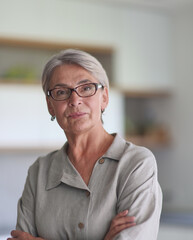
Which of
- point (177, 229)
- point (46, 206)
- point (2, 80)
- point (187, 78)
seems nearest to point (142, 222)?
point (46, 206)

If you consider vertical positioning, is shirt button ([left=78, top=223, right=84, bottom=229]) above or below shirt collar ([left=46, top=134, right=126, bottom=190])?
below

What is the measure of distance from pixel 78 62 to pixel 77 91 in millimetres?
91

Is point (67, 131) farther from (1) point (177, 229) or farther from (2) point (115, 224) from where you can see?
(1) point (177, 229)

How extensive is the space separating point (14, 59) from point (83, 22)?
0.64 meters

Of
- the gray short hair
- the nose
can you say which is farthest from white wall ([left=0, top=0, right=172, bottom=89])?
the nose

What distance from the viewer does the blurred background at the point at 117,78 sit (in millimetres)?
3428

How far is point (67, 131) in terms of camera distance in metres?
1.44

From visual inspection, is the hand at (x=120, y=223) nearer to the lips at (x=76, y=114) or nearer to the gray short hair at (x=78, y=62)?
the lips at (x=76, y=114)

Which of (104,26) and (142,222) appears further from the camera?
(104,26)

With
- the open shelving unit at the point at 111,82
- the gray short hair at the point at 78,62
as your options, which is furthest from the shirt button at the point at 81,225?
the open shelving unit at the point at 111,82

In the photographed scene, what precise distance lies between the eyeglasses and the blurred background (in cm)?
201

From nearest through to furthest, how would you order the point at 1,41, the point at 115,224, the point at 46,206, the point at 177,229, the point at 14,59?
1. the point at 115,224
2. the point at 46,206
3. the point at 177,229
4. the point at 1,41
5. the point at 14,59

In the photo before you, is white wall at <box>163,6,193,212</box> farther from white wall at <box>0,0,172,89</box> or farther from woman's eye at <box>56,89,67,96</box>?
woman's eye at <box>56,89,67,96</box>

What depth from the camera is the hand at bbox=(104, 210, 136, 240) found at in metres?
1.28
